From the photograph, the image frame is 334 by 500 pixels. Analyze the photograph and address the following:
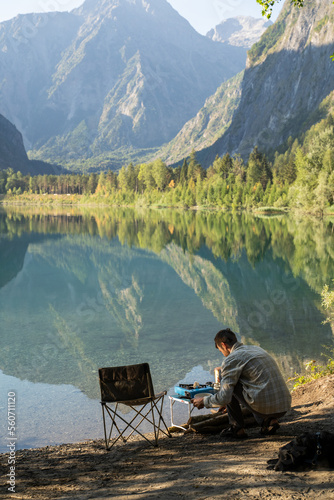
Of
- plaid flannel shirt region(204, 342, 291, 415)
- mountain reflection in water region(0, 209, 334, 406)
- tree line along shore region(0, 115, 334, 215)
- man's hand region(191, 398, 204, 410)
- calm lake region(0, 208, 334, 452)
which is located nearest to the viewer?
plaid flannel shirt region(204, 342, 291, 415)

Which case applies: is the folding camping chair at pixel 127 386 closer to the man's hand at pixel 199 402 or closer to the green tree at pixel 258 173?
the man's hand at pixel 199 402

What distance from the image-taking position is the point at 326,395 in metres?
9.80

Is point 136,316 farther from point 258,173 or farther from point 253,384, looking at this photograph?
point 258,173

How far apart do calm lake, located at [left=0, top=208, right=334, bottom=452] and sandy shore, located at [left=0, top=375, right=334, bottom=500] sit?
1867 millimetres

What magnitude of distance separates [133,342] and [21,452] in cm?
853

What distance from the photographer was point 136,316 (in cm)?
2138

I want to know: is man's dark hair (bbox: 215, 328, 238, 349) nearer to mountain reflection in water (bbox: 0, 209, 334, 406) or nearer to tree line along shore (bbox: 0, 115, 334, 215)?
mountain reflection in water (bbox: 0, 209, 334, 406)

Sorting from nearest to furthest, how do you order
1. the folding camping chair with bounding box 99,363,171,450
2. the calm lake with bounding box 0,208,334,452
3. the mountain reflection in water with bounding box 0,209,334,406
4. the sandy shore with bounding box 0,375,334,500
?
the sandy shore with bounding box 0,375,334,500, the folding camping chair with bounding box 99,363,171,450, the calm lake with bounding box 0,208,334,452, the mountain reflection in water with bounding box 0,209,334,406

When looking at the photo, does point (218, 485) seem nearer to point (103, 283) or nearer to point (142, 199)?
point (103, 283)

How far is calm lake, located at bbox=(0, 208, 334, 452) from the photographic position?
12461 millimetres

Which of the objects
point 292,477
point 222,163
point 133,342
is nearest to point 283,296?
point 133,342

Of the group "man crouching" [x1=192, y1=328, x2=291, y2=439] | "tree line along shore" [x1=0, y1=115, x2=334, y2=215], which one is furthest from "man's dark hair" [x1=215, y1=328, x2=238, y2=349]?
"tree line along shore" [x1=0, y1=115, x2=334, y2=215]

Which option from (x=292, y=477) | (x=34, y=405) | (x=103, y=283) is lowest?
(x=292, y=477)

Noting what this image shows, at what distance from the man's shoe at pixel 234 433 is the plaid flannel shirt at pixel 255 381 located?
535 millimetres
